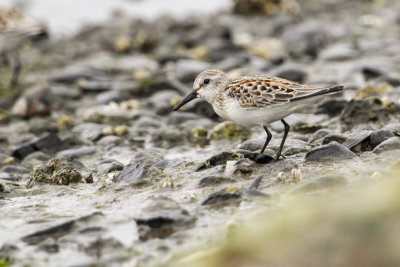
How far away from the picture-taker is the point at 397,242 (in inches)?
146

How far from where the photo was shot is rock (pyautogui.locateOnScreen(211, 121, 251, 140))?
830 centimetres

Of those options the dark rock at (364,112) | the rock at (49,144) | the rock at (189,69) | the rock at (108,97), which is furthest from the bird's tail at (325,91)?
the rock at (189,69)

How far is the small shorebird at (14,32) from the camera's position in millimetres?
12148

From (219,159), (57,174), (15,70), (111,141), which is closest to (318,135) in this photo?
(219,159)

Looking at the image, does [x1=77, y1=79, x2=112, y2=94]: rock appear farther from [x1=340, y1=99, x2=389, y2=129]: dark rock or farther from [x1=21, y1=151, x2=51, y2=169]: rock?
[x1=340, y1=99, x2=389, y2=129]: dark rock

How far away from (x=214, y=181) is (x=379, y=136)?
74.1 inches

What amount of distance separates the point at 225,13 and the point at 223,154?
10437 mm

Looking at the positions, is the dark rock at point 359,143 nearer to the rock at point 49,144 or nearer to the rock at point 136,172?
the rock at point 136,172

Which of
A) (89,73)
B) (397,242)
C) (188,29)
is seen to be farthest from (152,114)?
(397,242)

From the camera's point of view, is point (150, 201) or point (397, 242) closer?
point (397, 242)

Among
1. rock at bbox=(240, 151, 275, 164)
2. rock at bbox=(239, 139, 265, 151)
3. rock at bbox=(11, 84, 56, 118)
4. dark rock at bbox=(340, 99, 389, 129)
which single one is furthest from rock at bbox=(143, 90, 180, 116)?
rock at bbox=(240, 151, 275, 164)

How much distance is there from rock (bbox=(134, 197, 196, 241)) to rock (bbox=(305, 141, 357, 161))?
1786mm

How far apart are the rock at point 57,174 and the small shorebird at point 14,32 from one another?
5852mm

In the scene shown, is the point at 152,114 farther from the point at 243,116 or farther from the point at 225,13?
the point at 225,13
